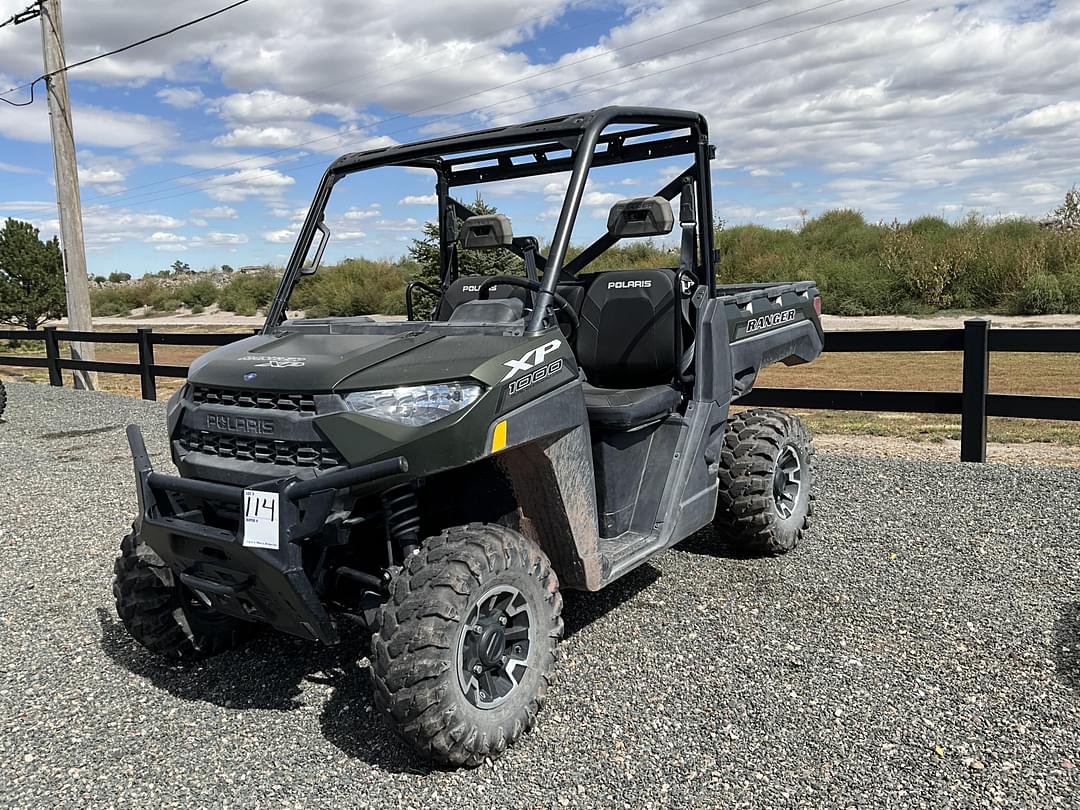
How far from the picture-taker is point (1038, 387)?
432 inches

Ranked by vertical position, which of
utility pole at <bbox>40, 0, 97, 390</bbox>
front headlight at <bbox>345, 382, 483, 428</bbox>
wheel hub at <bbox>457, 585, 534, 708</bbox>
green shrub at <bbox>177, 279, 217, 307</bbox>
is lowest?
wheel hub at <bbox>457, 585, 534, 708</bbox>

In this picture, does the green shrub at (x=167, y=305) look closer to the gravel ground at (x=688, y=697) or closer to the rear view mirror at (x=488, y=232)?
the gravel ground at (x=688, y=697)

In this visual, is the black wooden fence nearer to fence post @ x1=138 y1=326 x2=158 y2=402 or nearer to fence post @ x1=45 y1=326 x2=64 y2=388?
fence post @ x1=138 y1=326 x2=158 y2=402

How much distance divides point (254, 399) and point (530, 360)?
96 centimetres

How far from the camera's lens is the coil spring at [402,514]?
3150 millimetres

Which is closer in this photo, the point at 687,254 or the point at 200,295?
the point at 687,254

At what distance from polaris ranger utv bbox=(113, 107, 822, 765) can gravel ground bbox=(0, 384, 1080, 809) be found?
11.3 inches

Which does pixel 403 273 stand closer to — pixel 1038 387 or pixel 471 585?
pixel 1038 387

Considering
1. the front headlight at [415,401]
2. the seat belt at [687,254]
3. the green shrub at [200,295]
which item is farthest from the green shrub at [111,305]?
the front headlight at [415,401]

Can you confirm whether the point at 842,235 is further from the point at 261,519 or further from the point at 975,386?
the point at 261,519

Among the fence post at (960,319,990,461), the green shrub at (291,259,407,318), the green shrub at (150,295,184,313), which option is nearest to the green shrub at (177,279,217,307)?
the green shrub at (150,295,184,313)

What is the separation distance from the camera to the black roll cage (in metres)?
3.52

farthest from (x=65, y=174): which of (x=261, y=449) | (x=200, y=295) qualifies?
(x=200, y=295)

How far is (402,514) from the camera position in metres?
3.19
